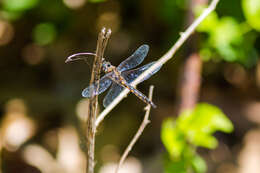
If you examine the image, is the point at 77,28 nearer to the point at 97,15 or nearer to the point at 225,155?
the point at 97,15

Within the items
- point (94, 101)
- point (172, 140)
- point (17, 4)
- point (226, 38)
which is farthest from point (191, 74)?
point (17, 4)

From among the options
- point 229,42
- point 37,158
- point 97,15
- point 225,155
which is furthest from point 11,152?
point 229,42

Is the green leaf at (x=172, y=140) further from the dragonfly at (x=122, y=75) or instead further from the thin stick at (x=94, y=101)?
the thin stick at (x=94, y=101)

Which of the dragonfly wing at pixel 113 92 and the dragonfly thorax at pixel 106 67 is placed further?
the dragonfly thorax at pixel 106 67

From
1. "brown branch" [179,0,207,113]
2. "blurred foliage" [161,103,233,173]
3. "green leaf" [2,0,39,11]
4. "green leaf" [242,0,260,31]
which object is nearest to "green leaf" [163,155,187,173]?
"blurred foliage" [161,103,233,173]

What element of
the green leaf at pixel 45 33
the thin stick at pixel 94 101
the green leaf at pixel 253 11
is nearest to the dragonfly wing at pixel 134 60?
the green leaf at pixel 253 11
